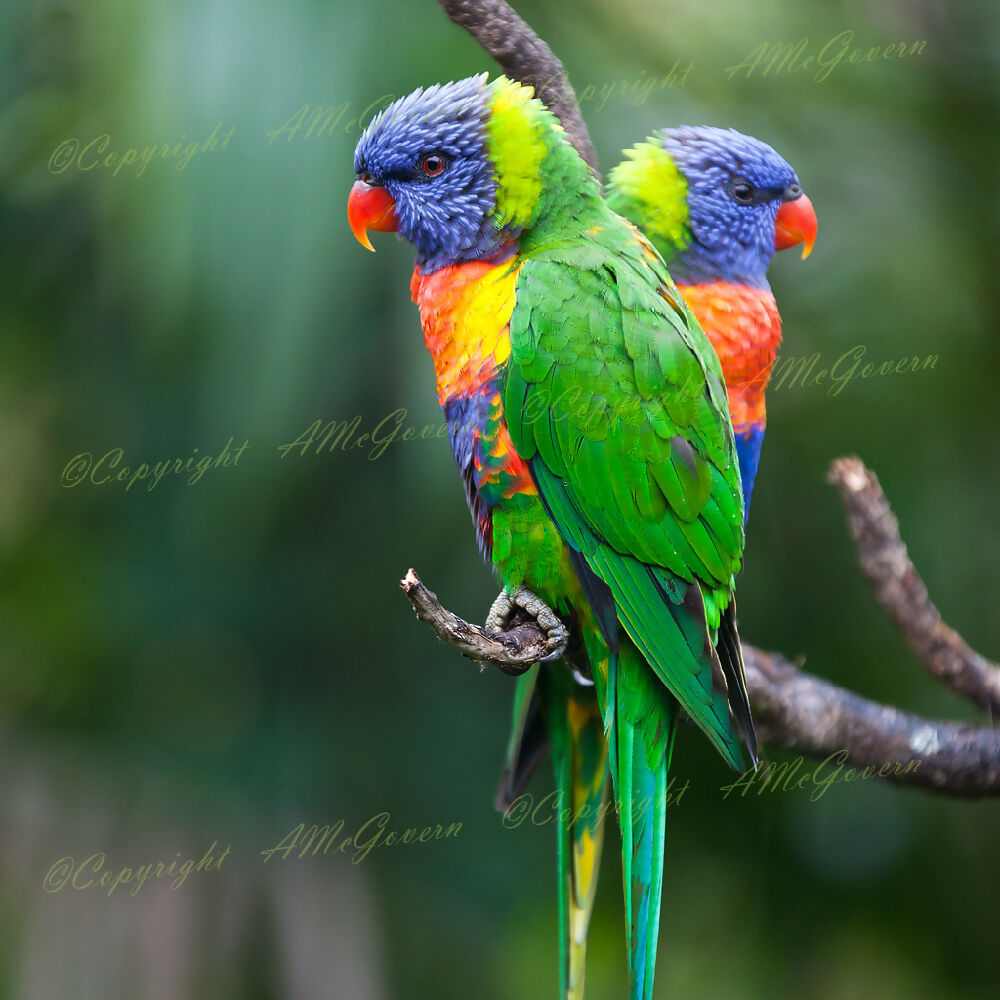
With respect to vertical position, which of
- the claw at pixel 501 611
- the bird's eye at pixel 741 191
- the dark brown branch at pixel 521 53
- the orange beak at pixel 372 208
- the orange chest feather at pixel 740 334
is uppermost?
the dark brown branch at pixel 521 53

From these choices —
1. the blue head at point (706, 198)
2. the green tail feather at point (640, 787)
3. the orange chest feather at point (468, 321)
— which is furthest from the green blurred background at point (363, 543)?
the green tail feather at point (640, 787)

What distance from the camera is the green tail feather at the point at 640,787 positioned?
5.99 ft

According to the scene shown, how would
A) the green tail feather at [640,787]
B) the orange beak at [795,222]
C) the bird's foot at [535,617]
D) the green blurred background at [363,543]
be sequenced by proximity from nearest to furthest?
the green tail feather at [640,787] → the bird's foot at [535,617] → the orange beak at [795,222] → the green blurred background at [363,543]

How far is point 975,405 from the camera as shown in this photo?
11.2 feet

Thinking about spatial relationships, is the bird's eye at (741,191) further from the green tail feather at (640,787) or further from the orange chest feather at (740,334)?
the green tail feather at (640,787)

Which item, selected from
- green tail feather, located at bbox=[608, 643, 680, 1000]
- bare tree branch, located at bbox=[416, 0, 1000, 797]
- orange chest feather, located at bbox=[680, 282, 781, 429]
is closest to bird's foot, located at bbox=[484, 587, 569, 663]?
green tail feather, located at bbox=[608, 643, 680, 1000]

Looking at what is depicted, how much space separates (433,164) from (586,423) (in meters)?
0.65

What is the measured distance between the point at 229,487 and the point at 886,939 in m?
2.69

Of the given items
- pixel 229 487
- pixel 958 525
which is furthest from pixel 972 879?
pixel 229 487

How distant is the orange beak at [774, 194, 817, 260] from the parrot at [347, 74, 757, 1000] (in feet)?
2.06

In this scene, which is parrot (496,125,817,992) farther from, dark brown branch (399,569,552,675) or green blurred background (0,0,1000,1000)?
green blurred background (0,0,1000,1000)

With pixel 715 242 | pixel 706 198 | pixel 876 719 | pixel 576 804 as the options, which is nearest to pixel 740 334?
pixel 715 242

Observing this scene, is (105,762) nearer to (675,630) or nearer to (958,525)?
(675,630)

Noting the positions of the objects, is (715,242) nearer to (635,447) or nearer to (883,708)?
(635,447)
